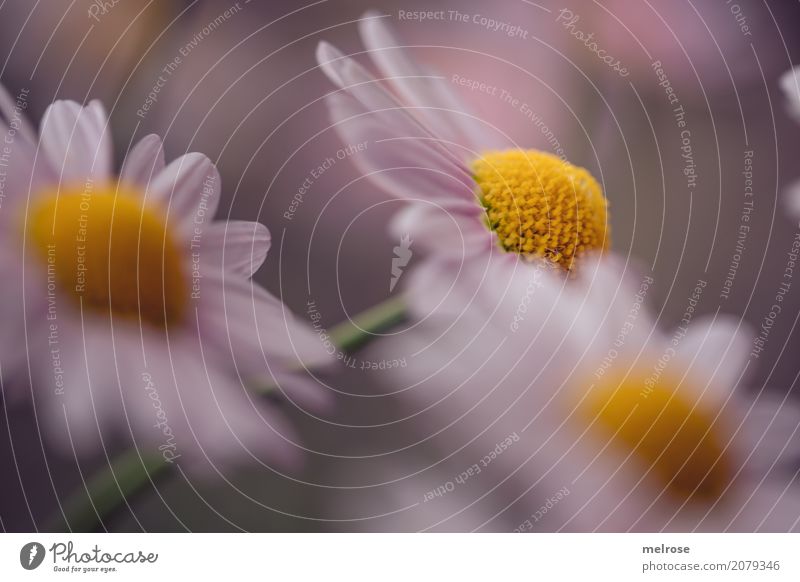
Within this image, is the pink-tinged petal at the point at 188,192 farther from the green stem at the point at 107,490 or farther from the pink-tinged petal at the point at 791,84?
the pink-tinged petal at the point at 791,84

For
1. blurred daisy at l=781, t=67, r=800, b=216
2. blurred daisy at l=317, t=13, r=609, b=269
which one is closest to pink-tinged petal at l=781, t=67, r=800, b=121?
blurred daisy at l=781, t=67, r=800, b=216

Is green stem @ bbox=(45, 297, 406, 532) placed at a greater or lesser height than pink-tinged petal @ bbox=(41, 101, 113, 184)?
lesser

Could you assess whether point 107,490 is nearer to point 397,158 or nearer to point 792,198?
point 397,158

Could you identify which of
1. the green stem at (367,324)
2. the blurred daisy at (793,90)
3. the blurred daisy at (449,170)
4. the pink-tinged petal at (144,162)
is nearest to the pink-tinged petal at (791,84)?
the blurred daisy at (793,90)

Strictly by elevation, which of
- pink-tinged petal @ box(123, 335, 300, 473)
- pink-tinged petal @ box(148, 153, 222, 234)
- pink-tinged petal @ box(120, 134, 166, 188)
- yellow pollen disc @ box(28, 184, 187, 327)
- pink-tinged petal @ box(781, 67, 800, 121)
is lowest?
pink-tinged petal @ box(123, 335, 300, 473)

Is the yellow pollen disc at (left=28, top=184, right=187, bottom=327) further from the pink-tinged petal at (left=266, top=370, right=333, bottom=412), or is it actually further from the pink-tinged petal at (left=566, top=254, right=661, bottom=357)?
the pink-tinged petal at (left=566, top=254, right=661, bottom=357)

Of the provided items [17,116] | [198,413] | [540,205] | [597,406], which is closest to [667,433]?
[597,406]

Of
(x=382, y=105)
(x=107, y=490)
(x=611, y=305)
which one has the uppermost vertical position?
(x=382, y=105)
